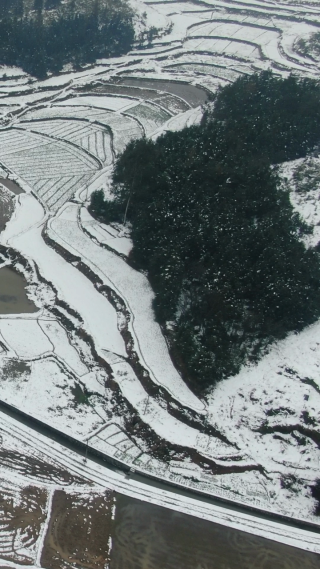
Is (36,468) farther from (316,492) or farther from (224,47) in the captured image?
(224,47)

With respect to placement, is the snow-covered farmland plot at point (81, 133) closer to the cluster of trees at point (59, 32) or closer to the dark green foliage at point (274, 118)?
the dark green foliage at point (274, 118)

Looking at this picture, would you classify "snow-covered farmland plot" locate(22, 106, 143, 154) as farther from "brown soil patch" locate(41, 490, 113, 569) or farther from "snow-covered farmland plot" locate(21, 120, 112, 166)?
"brown soil patch" locate(41, 490, 113, 569)

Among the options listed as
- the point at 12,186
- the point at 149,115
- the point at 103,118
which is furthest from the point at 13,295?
Result: the point at 149,115

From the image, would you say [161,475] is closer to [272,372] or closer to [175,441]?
[175,441]

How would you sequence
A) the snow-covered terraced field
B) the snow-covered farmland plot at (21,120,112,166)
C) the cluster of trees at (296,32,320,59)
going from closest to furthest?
the snow-covered terraced field
the snow-covered farmland plot at (21,120,112,166)
the cluster of trees at (296,32,320,59)

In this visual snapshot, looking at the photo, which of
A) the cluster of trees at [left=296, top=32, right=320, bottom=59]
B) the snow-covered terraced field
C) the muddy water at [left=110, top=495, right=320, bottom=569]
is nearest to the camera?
the muddy water at [left=110, top=495, right=320, bottom=569]

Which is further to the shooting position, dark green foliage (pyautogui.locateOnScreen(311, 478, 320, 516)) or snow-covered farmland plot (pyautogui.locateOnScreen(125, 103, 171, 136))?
snow-covered farmland plot (pyautogui.locateOnScreen(125, 103, 171, 136))

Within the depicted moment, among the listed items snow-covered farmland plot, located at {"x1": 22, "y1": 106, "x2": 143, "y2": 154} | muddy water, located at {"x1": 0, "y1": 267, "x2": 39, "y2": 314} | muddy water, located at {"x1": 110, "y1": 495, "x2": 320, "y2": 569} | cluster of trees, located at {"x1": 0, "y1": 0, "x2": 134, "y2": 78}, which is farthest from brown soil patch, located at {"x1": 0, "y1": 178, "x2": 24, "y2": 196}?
muddy water, located at {"x1": 110, "y1": 495, "x2": 320, "y2": 569}

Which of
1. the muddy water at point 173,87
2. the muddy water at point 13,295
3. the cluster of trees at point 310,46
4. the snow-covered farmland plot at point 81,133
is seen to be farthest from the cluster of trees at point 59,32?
the muddy water at point 13,295

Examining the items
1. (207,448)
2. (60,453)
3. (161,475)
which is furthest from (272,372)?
(60,453)
